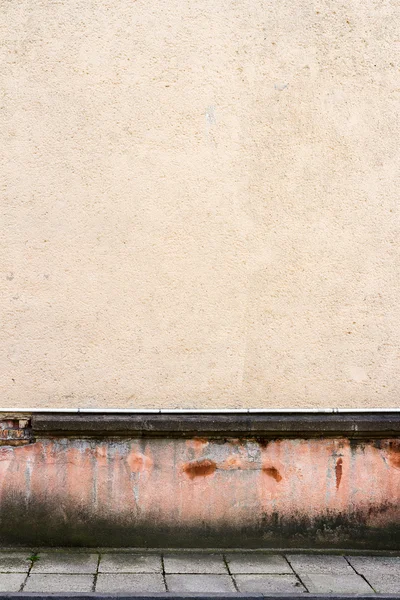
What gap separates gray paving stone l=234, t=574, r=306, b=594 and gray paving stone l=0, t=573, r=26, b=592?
142cm

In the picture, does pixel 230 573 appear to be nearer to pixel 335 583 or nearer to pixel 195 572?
pixel 195 572

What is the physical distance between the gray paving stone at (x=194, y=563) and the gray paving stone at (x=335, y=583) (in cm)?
59

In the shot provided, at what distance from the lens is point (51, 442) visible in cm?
454

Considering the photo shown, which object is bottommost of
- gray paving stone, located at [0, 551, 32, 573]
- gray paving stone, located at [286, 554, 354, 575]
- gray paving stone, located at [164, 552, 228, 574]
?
gray paving stone, located at [286, 554, 354, 575]

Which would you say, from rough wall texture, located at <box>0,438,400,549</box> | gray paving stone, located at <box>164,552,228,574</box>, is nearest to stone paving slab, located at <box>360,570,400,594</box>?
rough wall texture, located at <box>0,438,400,549</box>

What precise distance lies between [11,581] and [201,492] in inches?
56.4

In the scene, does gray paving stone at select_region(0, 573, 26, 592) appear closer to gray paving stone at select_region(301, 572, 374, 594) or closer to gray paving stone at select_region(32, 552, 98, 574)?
gray paving stone at select_region(32, 552, 98, 574)

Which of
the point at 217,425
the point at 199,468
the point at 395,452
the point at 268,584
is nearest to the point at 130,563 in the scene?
the point at 199,468

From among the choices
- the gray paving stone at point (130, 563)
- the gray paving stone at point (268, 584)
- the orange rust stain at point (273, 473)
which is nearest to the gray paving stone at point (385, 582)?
the gray paving stone at point (268, 584)

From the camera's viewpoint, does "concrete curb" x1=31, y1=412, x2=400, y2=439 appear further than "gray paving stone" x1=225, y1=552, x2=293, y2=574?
Yes

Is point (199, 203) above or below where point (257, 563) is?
above

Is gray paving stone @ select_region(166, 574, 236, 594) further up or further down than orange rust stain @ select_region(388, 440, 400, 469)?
further down

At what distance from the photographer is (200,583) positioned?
13.3ft

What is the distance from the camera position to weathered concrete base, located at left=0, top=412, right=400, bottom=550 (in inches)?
179
